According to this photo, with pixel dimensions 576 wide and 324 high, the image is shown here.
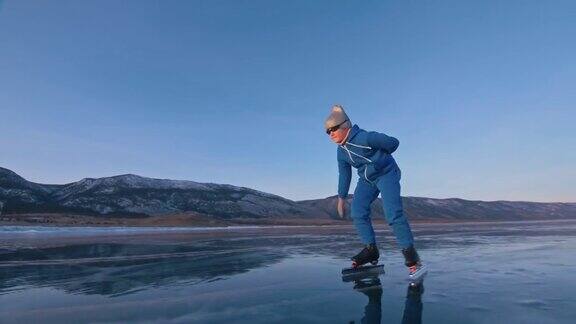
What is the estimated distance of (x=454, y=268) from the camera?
4.57 meters

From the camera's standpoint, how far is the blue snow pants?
4199mm

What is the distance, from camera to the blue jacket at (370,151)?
4453mm

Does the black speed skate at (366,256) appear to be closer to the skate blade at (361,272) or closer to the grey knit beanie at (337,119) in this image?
the skate blade at (361,272)

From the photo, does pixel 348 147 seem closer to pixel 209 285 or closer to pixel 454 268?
pixel 454 268

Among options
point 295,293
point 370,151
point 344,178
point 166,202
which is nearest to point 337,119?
point 370,151

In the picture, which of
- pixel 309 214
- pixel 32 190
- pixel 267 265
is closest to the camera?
pixel 267 265

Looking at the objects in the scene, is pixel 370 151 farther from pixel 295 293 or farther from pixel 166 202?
pixel 166 202

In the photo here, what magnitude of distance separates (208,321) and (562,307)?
2.45m

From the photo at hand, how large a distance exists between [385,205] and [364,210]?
401 mm

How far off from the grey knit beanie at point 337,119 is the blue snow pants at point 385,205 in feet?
2.31

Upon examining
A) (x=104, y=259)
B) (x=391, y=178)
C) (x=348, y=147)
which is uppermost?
(x=348, y=147)

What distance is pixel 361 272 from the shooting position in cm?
439

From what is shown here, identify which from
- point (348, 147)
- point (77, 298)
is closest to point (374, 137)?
point (348, 147)

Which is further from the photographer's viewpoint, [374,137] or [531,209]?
[531,209]
